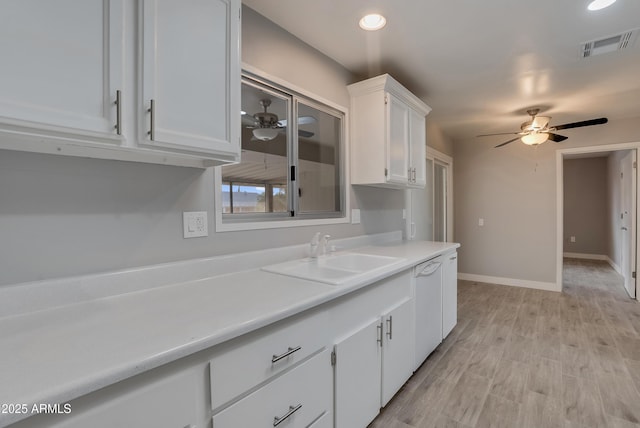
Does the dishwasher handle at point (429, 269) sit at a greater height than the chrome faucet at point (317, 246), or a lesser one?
lesser

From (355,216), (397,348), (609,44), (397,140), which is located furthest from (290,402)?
(609,44)

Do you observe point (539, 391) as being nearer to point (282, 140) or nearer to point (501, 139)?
point (282, 140)

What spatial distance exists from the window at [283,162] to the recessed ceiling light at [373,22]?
23.7 inches

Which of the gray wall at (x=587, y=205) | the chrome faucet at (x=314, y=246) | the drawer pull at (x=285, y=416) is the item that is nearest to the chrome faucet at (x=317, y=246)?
the chrome faucet at (x=314, y=246)

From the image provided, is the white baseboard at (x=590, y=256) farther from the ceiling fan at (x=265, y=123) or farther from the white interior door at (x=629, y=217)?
the ceiling fan at (x=265, y=123)

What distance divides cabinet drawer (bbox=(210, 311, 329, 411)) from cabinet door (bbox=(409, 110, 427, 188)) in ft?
6.56

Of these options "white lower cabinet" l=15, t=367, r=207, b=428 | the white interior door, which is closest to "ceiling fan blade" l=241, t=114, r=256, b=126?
"white lower cabinet" l=15, t=367, r=207, b=428

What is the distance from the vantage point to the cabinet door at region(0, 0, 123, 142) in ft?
2.58

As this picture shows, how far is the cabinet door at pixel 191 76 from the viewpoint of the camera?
41.2 inches

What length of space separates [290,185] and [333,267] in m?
0.66

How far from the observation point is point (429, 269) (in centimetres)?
230

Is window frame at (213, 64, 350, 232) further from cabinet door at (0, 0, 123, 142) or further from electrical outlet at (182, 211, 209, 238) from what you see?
cabinet door at (0, 0, 123, 142)

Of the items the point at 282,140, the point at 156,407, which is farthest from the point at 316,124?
the point at 156,407

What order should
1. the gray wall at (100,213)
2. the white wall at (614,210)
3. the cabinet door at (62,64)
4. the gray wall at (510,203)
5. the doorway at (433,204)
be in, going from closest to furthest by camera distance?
the cabinet door at (62,64)
the gray wall at (100,213)
the doorway at (433,204)
the gray wall at (510,203)
the white wall at (614,210)
